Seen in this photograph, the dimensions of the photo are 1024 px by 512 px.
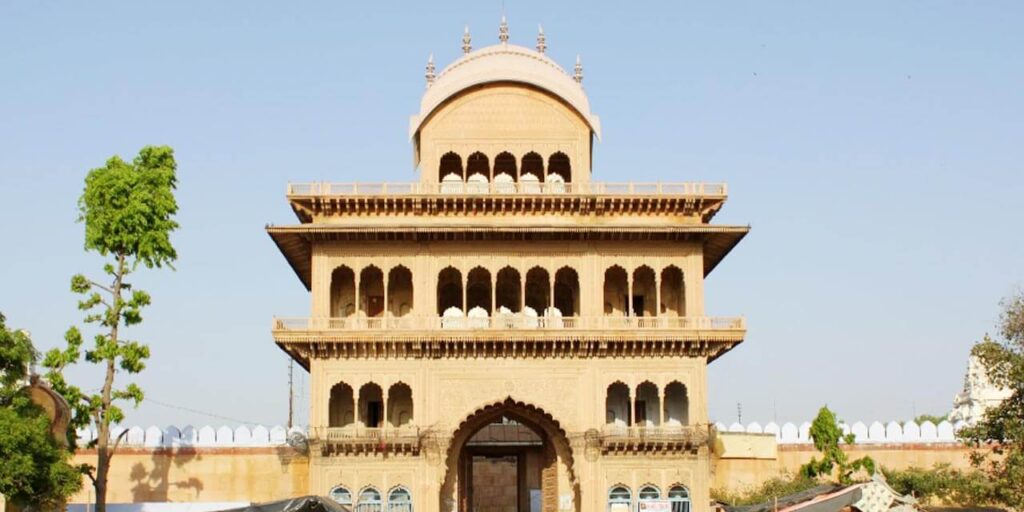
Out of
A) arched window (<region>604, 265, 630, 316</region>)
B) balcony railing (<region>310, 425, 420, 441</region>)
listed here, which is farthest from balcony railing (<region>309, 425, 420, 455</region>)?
arched window (<region>604, 265, 630, 316</region>)

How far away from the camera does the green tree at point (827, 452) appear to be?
38.8 meters

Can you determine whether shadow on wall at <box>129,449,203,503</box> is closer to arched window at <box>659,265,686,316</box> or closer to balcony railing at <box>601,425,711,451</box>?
balcony railing at <box>601,425,711,451</box>

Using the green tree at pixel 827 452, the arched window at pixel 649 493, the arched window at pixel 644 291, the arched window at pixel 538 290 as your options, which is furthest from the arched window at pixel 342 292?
the green tree at pixel 827 452

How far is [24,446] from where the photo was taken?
2744cm

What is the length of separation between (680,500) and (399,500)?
7.41 metres

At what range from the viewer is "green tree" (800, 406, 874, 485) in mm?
38750

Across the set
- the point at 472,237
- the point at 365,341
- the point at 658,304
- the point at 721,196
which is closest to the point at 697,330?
the point at 658,304

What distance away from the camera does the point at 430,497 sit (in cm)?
3525

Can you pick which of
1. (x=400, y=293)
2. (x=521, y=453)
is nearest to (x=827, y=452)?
(x=521, y=453)

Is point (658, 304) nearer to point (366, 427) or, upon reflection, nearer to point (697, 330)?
point (697, 330)

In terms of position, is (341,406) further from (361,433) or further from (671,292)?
(671,292)

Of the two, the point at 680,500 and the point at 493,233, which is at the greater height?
the point at 493,233

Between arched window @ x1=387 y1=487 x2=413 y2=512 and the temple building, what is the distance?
0.04 metres

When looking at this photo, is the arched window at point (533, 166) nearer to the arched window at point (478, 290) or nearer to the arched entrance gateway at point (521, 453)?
the arched window at point (478, 290)
